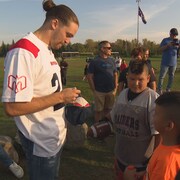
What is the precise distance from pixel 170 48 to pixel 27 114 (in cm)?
757

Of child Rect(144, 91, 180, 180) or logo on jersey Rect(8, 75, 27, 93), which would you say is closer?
child Rect(144, 91, 180, 180)

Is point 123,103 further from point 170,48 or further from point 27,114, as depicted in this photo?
point 170,48

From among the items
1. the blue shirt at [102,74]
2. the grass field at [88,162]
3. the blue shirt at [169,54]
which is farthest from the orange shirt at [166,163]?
the blue shirt at [169,54]

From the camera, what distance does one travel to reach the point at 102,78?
268 inches

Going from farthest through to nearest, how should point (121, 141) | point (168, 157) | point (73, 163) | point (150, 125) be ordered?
point (73, 163) < point (121, 141) < point (150, 125) < point (168, 157)

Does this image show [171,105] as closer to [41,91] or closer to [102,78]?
[41,91]

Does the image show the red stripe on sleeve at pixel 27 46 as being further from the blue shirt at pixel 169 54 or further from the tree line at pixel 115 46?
the tree line at pixel 115 46

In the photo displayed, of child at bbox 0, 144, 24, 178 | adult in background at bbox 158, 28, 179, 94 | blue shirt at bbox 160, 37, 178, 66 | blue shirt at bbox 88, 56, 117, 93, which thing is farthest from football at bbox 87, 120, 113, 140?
blue shirt at bbox 160, 37, 178, 66

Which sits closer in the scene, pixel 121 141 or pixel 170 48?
pixel 121 141

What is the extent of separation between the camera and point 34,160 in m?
2.29

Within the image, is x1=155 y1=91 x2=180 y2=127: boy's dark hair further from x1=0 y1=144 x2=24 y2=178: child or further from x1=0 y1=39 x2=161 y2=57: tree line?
x1=0 y1=39 x2=161 y2=57: tree line

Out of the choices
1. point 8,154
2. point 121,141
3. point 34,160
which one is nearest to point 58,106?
point 34,160

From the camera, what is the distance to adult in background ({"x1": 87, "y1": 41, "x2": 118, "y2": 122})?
6812 millimetres

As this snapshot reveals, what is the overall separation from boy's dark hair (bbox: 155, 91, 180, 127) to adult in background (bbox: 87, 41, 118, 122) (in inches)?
188
